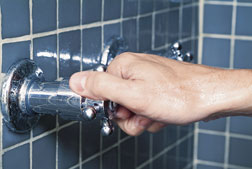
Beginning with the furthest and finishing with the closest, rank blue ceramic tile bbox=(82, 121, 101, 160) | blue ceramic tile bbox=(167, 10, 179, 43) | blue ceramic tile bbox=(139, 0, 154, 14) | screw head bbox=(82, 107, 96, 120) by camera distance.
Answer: blue ceramic tile bbox=(167, 10, 179, 43) < blue ceramic tile bbox=(139, 0, 154, 14) < blue ceramic tile bbox=(82, 121, 101, 160) < screw head bbox=(82, 107, 96, 120)

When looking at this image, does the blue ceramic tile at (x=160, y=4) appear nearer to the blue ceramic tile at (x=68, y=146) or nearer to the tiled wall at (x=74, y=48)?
the tiled wall at (x=74, y=48)

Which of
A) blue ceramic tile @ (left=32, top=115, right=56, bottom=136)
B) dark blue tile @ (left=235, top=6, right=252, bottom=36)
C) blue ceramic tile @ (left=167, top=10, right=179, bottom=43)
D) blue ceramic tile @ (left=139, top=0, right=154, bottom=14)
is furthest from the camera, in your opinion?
dark blue tile @ (left=235, top=6, right=252, bottom=36)

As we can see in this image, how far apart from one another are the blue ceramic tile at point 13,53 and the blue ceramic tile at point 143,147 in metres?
0.38

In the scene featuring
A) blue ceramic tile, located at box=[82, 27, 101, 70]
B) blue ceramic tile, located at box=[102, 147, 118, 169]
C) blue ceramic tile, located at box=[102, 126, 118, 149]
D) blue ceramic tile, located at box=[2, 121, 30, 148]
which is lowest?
blue ceramic tile, located at box=[102, 147, 118, 169]

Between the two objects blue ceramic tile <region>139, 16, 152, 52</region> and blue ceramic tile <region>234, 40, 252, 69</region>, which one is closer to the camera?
blue ceramic tile <region>139, 16, 152, 52</region>

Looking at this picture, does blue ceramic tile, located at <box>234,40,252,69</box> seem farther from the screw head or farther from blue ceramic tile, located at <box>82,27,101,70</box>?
the screw head

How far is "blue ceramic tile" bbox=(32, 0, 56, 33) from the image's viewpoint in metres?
0.58

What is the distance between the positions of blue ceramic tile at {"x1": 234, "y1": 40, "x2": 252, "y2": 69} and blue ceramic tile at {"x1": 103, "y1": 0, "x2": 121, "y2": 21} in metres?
0.46

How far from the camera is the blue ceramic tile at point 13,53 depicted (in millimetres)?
538

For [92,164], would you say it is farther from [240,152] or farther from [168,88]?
[240,152]

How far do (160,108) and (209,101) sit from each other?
6 cm

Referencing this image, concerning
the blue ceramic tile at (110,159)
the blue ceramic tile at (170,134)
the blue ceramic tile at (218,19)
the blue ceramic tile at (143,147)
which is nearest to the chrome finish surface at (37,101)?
the blue ceramic tile at (110,159)

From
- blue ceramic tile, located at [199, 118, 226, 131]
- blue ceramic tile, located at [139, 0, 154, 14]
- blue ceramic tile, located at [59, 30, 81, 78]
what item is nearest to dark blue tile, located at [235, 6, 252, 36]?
blue ceramic tile, located at [199, 118, 226, 131]

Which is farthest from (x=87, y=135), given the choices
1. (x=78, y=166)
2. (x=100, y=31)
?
(x=100, y=31)
